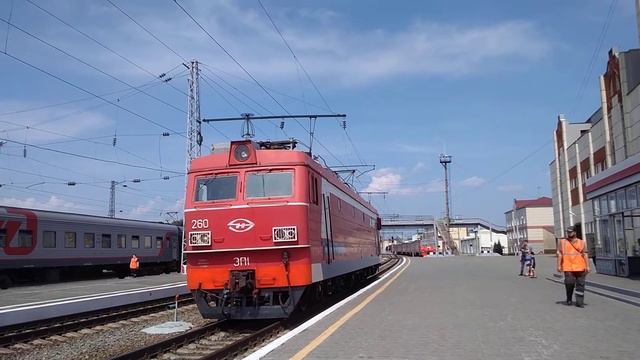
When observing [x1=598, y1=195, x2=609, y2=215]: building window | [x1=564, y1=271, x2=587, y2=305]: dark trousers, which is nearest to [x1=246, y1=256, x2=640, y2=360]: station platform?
[x1=564, y1=271, x2=587, y2=305]: dark trousers

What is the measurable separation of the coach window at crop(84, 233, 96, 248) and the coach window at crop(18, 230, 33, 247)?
3.52 meters

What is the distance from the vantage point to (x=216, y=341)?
1055cm

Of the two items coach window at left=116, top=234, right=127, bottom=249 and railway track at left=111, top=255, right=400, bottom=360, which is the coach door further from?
coach window at left=116, top=234, right=127, bottom=249

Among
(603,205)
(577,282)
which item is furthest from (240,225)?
(603,205)

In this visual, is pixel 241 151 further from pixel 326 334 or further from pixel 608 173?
pixel 608 173

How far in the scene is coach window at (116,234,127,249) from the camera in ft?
101

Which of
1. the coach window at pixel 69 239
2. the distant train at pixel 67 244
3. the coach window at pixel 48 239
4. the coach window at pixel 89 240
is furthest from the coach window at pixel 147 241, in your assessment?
the coach window at pixel 48 239

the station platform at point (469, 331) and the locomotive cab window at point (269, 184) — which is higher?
the locomotive cab window at point (269, 184)

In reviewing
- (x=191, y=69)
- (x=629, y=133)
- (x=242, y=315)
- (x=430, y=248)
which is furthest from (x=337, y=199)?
(x=430, y=248)

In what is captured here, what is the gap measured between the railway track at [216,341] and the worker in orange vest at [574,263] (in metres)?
5.50

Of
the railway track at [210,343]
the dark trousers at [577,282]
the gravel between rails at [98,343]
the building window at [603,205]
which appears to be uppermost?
the building window at [603,205]

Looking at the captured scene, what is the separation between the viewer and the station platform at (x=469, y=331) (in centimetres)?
718

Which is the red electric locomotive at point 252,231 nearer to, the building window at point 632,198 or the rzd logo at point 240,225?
the rzd logo at point 240,225

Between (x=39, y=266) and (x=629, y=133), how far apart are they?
3184 centimetres
